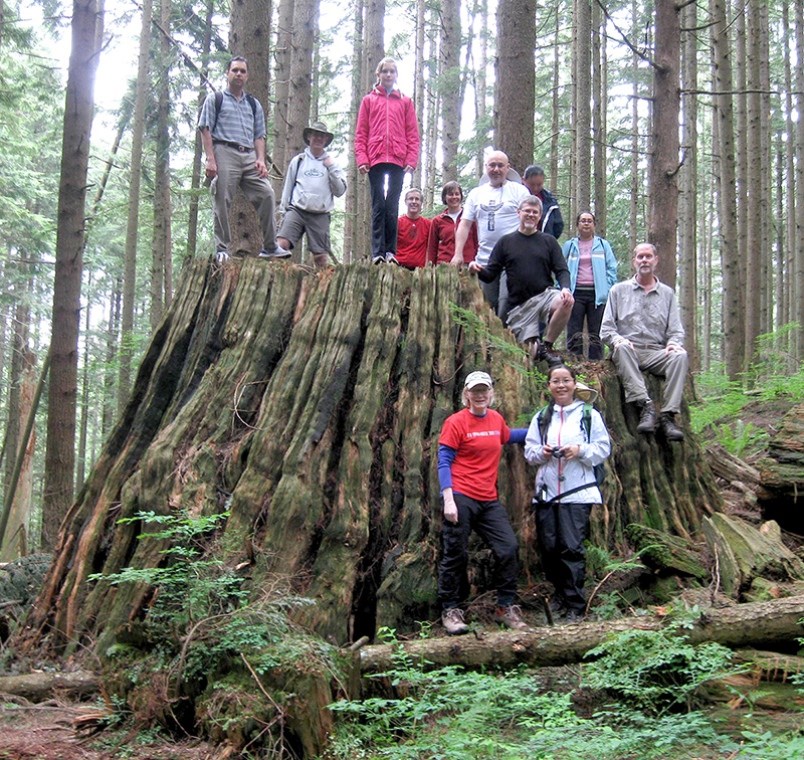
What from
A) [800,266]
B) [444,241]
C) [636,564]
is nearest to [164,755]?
[636,564]

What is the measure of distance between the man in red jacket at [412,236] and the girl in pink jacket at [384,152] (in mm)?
689

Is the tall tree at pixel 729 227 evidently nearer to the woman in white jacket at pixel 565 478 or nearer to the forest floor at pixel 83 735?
the woman in white jacket at pixel 565 478

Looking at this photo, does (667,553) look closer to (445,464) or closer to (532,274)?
(445,464)

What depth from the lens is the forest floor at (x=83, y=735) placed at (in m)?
4.83

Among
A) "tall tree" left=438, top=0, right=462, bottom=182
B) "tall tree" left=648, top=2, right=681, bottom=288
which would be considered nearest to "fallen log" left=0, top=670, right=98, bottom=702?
"tall tree" left=648, top=2, right=681, bottom=288

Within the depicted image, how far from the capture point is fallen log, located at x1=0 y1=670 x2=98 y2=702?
5.80 m

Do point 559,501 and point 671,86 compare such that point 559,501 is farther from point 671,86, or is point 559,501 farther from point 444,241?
point 671,86

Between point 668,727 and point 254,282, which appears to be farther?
point 254,282

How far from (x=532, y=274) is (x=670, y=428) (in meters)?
2.01

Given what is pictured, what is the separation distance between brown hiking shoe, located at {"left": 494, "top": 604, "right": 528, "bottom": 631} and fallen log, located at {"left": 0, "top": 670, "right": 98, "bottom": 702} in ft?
10.0

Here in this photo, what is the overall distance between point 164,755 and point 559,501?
141 inches

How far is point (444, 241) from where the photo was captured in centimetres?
995

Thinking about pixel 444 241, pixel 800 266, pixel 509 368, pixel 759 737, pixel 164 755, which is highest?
pixel 800 266

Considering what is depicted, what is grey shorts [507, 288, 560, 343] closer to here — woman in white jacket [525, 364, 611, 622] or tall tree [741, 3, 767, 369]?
woman in white jacket [525, 364, 611, 622]
